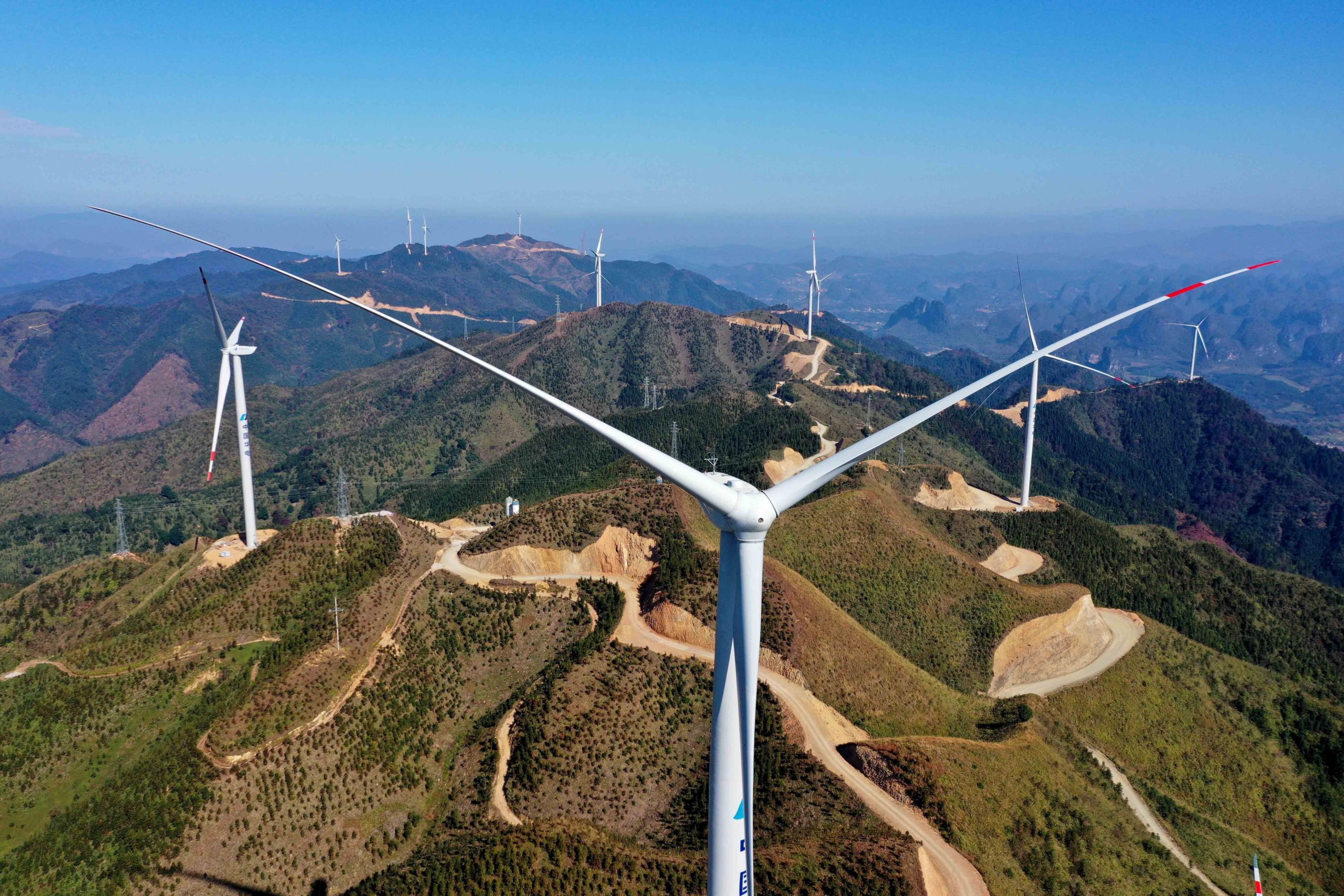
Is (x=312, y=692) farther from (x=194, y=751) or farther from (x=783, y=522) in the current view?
(x=783, y=522)

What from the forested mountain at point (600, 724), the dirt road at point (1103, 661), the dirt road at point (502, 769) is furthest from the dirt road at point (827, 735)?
the dirt road at point (1103, 661)

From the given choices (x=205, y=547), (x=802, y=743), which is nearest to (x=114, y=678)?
(x=205, y=547)

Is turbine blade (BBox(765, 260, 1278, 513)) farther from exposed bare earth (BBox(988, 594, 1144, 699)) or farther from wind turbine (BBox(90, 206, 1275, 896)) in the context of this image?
exposed bare earth (BBox(988, 594, 1144, 699))

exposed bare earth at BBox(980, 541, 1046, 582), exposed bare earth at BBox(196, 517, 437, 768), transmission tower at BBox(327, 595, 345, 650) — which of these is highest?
transmission tower at BBox(327, 595, 345, 650)

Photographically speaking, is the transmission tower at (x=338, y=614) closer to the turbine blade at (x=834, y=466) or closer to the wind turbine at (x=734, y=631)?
the wind turbine at (x=734, y=631)

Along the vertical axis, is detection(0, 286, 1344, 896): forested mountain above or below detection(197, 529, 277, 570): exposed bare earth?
below

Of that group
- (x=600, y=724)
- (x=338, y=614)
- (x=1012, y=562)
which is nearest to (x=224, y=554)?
(x=338, y=614)

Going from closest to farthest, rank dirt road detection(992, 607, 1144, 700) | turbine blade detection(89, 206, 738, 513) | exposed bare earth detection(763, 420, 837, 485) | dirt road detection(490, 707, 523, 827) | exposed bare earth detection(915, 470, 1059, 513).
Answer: turbine blade detection(89, 206, 738, 513), dirt road detection(490, 707, 523, 827), dirt road detection(992, 607, 1144, 700), exposed bare earth detection(915, 470, 1059, 513), exposed bare earth detection(763, 420, 837, 485)

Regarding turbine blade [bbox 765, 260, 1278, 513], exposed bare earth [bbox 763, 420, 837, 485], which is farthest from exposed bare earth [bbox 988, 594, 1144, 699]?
turbine blade [bbox 765, 260, 1278, 513]

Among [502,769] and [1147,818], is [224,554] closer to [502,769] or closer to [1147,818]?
[502,769]
